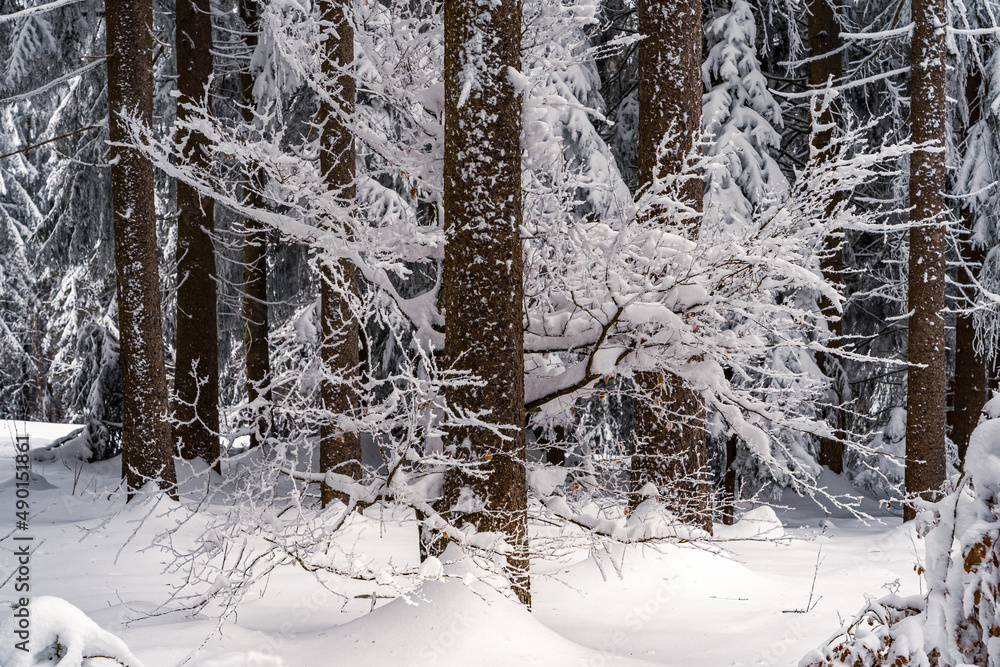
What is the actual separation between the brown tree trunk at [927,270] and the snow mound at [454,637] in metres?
5.91

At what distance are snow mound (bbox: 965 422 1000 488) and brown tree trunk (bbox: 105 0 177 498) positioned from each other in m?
8.20

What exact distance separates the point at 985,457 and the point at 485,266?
9.46 feet

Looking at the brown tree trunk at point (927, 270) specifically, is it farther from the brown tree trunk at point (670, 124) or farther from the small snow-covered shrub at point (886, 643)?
the small snow-covered shrub at point (886, 643)

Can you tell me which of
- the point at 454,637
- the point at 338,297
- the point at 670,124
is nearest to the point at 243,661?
the point at 454,637

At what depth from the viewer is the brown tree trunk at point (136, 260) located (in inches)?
343

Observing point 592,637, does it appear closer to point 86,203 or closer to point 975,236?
point 975,236

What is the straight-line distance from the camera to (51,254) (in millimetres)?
14164

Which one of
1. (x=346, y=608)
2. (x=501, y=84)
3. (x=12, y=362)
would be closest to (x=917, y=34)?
(x=501, y=84)

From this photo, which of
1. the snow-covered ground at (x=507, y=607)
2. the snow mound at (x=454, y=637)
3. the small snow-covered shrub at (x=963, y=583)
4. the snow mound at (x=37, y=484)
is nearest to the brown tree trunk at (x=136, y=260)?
the snow-covered ground at (x=507, y=607)

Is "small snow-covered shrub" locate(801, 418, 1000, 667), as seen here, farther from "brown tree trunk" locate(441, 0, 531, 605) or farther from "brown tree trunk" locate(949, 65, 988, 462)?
"brown tree trunk" locate(949, 65, 988, 462)

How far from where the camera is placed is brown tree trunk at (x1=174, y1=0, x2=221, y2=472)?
35.7 feet

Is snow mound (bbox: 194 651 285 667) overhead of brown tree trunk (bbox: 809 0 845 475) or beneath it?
beneath

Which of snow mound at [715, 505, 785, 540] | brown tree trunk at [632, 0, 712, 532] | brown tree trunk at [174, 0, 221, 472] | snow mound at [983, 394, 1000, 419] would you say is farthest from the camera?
brown tree trunk at [174, 0, 221, 472]

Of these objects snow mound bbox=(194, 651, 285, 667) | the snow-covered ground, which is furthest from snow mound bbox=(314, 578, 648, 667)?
snow mound bbox=(194, 651, 285, 667)
